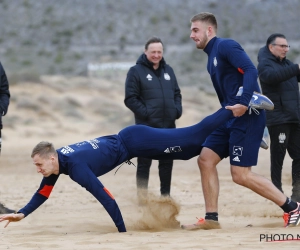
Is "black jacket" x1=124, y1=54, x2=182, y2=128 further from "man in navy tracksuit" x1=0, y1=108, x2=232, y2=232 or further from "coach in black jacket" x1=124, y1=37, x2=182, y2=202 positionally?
"man in navy tracksuit" x1=0, y1=108, x2=232, y2=232

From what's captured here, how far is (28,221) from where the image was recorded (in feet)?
28.0

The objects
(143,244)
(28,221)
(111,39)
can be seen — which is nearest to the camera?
(143,244)

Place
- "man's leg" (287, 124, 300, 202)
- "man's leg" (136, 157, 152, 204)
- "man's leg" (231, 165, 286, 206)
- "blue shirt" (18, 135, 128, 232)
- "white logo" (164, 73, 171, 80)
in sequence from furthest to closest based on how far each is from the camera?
"white logo" (164, 73, 171, 80) < "man's leg" (136, 157, 152, 204) < "man's leg" (287, 124, 300, 202) < "man's leg" (231, 165, 286, 206) < "blue shirt" (18, 135, 128, 232)

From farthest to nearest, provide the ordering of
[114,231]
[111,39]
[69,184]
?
[111,39] < [69,184] < [114,231]

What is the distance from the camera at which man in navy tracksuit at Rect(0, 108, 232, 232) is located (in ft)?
23.5

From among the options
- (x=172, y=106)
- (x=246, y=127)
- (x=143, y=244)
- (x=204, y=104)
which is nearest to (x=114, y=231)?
(x=143, y=244)

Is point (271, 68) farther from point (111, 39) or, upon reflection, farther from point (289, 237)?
point (111, 39)

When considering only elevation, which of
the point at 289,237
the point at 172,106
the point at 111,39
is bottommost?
the point at 289,237

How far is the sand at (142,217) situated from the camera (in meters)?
6.57

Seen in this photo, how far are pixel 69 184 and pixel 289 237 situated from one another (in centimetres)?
649

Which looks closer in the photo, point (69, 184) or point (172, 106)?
point (172, 106)

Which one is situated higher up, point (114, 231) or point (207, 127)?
point (207, 127)

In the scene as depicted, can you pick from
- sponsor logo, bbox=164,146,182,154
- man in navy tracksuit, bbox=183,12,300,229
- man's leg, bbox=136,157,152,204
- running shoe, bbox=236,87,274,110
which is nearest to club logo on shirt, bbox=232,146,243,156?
man in navy tracksuit, bbox=183,12,300,229

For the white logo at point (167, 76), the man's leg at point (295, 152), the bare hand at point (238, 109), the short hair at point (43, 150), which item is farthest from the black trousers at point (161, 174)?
the short hair at point (43, 150)
